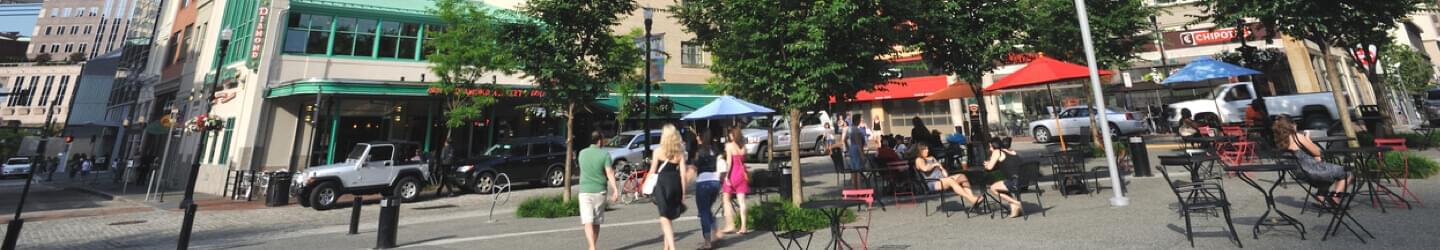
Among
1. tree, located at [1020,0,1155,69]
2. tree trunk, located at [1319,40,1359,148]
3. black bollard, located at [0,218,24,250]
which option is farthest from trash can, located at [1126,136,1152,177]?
black bollard, located at [0,218,24,250]

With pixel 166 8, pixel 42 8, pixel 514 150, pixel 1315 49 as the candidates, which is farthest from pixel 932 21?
pixel 42 8

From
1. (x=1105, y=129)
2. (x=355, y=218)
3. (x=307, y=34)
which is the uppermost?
(x=307, y=34)

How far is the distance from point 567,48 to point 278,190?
9.16 metres

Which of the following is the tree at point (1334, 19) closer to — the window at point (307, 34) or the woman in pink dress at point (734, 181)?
the woman in pink dress at point (734, 181)

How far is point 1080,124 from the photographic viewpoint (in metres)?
20.1

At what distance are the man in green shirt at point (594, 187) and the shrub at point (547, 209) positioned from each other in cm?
421

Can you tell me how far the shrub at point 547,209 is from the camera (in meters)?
10.0

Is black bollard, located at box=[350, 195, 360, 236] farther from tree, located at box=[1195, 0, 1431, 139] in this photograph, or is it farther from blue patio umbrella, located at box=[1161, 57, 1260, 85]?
blue patio umbrella, located at box=[1161, 57, 1260, 85]

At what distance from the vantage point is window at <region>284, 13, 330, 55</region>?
20.6 m

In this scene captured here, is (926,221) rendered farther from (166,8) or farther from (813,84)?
(166,8)

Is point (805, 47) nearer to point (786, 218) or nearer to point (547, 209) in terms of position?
point (786, 218)

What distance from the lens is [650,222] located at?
29.4ft

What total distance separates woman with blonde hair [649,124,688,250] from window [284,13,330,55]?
2056 centimetres

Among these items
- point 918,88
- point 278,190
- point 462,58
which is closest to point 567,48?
point 462,58
